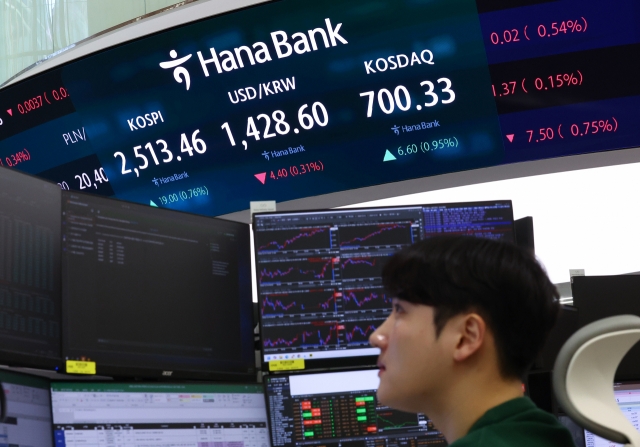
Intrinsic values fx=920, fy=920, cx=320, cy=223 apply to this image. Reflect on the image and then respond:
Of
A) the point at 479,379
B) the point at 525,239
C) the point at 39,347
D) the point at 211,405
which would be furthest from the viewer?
the point at 525,239

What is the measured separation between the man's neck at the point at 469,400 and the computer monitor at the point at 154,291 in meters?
0.82

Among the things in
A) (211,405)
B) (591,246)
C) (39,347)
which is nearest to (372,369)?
(211,405)

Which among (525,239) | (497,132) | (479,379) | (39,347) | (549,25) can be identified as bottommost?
(479,379)

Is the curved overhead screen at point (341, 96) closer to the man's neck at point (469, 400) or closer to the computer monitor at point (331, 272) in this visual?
the computer monitor at point (331, 272)

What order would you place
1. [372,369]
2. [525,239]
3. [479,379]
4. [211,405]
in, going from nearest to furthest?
[479,379], [211,405], [372,369], [525,239]

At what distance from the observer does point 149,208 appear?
2.10 meters

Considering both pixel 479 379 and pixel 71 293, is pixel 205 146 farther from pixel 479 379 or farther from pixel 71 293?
pixel 479 379

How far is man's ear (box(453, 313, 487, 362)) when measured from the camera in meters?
1.36

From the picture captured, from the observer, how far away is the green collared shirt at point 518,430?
1.19 m

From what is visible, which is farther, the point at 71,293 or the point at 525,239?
the point at 525,239

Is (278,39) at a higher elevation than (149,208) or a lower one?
higher

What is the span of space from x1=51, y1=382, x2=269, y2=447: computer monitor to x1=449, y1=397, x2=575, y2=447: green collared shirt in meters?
0.86

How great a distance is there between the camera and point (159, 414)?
76.6 inches

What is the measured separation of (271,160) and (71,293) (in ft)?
7.03
